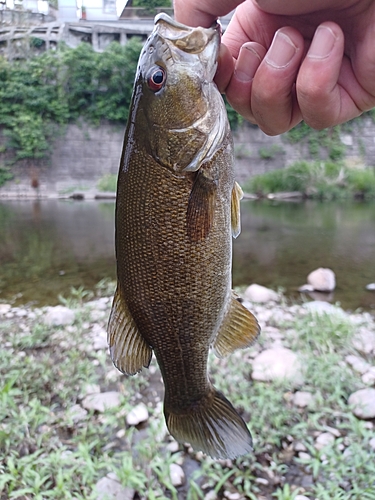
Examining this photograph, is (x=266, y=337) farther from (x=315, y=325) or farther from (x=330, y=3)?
(x=330, y=3)

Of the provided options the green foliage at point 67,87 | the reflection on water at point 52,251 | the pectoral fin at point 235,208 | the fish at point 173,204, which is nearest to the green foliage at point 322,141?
the green foliage at point 67,87

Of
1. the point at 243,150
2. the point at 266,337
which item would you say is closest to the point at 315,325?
the point at 266,337

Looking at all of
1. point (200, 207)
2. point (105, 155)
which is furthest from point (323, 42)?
point (105, 155)

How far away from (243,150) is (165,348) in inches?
709

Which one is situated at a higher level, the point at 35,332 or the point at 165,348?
the point at 165,348

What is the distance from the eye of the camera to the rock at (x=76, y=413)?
3.00m

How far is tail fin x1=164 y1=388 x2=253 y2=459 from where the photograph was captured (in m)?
1.50

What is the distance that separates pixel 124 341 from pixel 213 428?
45cm

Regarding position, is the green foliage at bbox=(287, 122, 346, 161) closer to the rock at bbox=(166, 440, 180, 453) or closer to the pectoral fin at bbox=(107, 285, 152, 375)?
the rock at bbox=(166, 440, 180, 453)

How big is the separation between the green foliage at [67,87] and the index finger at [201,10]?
18264 mm

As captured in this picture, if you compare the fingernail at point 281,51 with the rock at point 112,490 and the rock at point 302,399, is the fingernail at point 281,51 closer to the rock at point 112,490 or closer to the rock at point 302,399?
the rock at point 112,490

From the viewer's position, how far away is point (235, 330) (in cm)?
161

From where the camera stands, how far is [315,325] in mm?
4418

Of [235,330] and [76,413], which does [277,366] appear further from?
[235,330]
